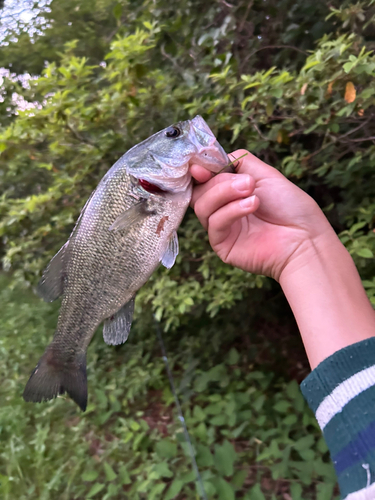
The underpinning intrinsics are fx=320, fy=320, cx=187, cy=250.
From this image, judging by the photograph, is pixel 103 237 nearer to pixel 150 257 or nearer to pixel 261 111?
pixel 150 257

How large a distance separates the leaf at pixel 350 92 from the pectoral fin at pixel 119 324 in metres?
1.28

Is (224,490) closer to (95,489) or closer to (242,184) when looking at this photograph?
(95,489)

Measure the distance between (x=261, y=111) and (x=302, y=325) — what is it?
116 centimetres

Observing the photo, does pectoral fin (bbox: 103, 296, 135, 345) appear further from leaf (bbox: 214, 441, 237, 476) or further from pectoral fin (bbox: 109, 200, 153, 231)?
leaf (bbox: 214, 441, 237, 476)

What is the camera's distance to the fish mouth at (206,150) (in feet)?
3.71

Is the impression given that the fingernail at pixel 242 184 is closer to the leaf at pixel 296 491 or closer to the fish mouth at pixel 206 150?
the fish mouth at pixel 206 150

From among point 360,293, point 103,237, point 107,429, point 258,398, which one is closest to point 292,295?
point 360,293

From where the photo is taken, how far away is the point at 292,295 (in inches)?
45.8

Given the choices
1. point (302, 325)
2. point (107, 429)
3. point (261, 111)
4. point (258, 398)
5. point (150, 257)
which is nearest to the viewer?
point (302, 325)

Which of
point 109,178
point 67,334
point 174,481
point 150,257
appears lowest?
point 174,481

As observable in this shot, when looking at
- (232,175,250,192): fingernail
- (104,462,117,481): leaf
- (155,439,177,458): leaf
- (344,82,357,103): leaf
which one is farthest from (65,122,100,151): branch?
(104,462,117,481): leaf

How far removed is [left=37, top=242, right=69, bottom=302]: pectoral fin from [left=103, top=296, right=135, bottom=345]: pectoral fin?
250 millimetres

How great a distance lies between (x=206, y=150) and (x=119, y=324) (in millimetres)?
779

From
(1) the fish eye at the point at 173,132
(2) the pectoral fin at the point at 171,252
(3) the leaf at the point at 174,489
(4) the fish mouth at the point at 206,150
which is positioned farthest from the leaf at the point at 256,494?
(1) the fish eye at the point at 173,132
